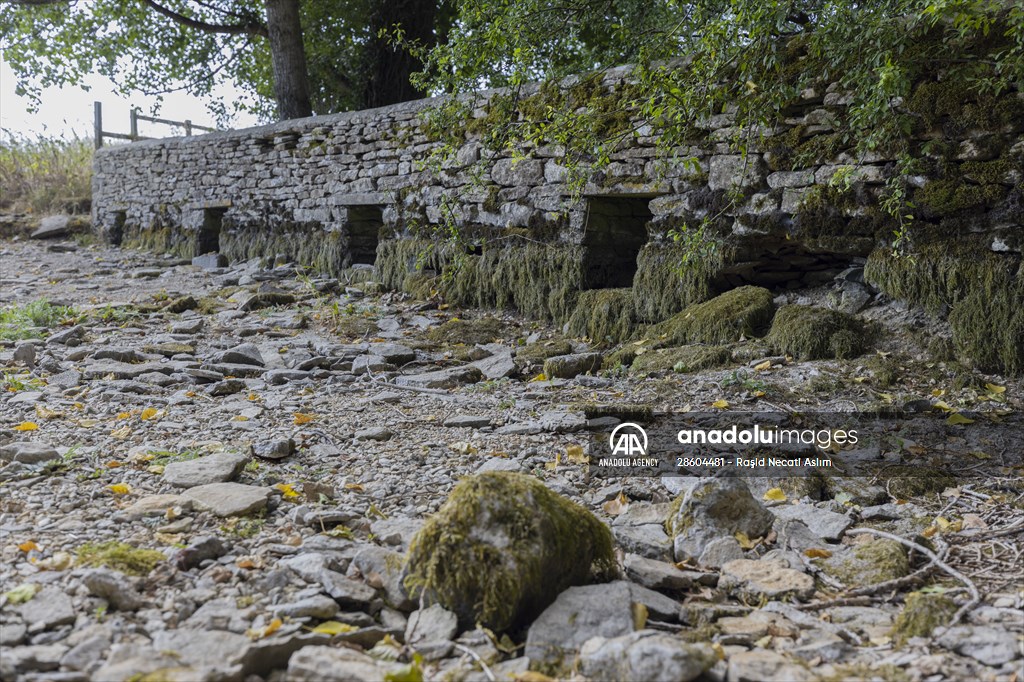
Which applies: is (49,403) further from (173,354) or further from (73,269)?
(73,269)

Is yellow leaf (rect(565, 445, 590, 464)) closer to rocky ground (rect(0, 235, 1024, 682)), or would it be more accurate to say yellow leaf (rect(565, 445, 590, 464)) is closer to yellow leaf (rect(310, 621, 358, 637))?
rocky ground (rect(0, 235, 1024, 682))

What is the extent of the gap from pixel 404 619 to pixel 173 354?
4.01 metres

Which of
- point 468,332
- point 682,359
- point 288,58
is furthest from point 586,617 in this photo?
point 288,58

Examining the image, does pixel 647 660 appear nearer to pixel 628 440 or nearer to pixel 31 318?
pixel 628 440

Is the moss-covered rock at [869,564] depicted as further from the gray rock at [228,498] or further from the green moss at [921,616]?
the gray rock at [228,498]

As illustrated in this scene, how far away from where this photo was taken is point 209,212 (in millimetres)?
10180

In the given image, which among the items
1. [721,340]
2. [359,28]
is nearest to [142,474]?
[721,340]

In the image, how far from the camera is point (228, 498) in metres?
2.79

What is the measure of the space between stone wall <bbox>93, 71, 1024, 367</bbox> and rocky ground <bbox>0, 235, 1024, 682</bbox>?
49cm

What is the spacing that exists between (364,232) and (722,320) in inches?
181

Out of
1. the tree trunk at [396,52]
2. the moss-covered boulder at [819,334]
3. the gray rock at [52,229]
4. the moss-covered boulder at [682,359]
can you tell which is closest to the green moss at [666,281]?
the moss-covered boulder at [682,359]

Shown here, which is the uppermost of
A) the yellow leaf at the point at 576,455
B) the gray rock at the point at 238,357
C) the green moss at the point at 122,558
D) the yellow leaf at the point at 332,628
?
the gray rock at the point at 238,357

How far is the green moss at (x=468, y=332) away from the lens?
19.6 ft

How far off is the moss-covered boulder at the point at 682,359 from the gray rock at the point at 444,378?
1.02 metres
